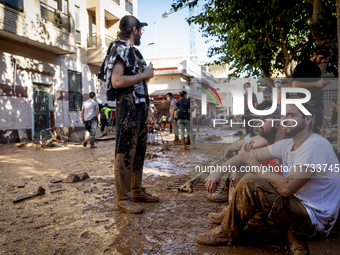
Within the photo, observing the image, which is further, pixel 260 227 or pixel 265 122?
pixel 265 122

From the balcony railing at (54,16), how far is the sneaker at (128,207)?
12416mm

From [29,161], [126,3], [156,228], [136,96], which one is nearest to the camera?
[156,228]

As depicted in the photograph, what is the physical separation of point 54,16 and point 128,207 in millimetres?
13151

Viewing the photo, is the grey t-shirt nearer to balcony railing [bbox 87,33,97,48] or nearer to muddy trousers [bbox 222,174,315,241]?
muddy trousers [bbox 222,174,315,241]

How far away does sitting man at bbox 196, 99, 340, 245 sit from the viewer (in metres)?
1.74

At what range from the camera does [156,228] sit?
2.50 m

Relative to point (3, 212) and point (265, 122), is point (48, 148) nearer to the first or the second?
point (3, 212)

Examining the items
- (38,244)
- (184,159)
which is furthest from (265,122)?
(184,159)

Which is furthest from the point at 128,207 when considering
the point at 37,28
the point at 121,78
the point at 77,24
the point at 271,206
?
the point at 77,24

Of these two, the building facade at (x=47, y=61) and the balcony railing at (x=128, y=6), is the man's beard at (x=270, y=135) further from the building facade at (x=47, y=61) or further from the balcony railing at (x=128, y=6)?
the balcony railing at (x=128, y=6)

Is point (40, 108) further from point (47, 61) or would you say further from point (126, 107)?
point (126, 107)

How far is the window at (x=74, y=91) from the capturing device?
48.4 feet

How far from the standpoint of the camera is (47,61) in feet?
43.5

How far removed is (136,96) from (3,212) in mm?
A: 2004
